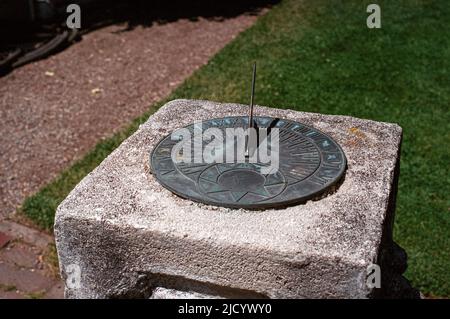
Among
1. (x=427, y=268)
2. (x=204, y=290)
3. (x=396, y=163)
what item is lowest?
(x=427, y=268)

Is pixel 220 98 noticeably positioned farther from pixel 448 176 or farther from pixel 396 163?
pixel 396 163

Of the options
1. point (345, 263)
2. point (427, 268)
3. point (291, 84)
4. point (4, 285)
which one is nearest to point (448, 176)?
point (427, 268)

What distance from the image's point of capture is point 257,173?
250 centimetres

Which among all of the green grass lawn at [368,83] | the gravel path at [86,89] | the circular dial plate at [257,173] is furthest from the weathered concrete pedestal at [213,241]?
the gravel path at [86,89]

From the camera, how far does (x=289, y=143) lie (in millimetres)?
2736

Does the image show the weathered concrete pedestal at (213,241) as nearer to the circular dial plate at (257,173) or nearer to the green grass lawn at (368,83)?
the circular dial plate at (257,173)

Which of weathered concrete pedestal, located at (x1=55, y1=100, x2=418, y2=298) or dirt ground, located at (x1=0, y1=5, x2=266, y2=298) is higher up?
weathered concrete pedestal, located at (x1=55, y1=100, x2=418, y2=298)

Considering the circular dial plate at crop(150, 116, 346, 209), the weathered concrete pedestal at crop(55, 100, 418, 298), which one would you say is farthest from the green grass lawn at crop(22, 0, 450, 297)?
the weathered concrete pedestal at crop(55, 100, 418, 298)

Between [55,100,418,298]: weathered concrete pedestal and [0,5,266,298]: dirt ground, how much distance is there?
1.48 metres

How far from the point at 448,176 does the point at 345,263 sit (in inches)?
114

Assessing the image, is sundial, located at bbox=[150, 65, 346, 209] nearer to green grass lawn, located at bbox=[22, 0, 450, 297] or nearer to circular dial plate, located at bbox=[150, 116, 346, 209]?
circular dial plate, located at bbox=[150, 116, 346, 209]

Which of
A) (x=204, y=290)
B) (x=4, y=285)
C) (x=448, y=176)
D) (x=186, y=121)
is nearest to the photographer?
(x=204, y=290)

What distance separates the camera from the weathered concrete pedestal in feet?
6.97

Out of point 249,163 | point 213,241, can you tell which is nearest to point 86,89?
point 249,163
